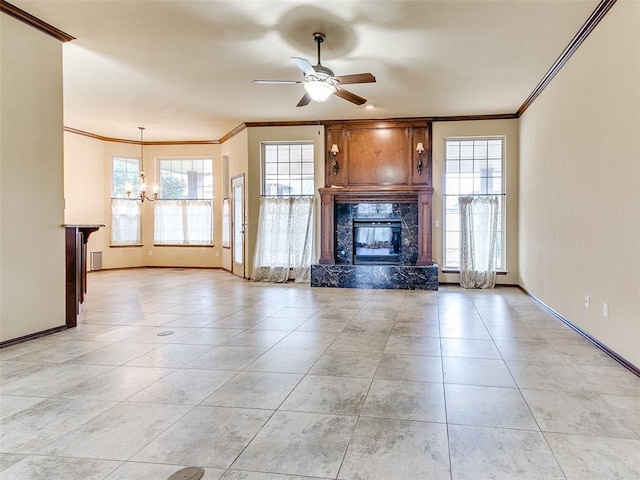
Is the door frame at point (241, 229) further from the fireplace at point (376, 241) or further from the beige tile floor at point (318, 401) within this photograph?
the beige tile floor at point (318, 401)

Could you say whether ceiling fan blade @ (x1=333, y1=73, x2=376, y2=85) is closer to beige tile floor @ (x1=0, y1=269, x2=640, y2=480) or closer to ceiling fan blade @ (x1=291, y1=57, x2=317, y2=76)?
ceiling fan blade @ (x1=291, y1=57, x2=317, y2=76)

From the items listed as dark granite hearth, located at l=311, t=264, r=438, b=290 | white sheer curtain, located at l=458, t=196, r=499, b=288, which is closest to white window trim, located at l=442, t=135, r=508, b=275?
white sheer curtain, located at l=458, t=196, r=499, b=288

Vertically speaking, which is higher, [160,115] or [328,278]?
[160,115]

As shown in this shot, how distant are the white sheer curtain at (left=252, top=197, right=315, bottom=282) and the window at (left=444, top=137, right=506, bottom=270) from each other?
2671mm

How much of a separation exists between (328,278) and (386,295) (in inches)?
53.1

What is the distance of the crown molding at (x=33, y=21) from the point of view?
380 centimetres

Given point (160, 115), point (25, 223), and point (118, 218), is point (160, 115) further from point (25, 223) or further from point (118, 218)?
point (25, 223)

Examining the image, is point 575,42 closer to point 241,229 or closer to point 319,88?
point 319,88

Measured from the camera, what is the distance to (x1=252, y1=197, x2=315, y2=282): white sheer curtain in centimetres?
806

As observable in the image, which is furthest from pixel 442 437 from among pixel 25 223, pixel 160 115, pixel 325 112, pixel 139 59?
pixel 160 115

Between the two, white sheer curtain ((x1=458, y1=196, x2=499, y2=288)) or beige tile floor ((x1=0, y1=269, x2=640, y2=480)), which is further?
white sheer curtain ((x1=458, y1=196, x2=499, y2=288))

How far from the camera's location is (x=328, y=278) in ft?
25.1

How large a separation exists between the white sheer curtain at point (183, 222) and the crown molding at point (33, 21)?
5994 mm

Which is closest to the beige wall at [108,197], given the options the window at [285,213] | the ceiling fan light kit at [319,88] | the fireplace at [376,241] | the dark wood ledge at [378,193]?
the window at [285,213]
